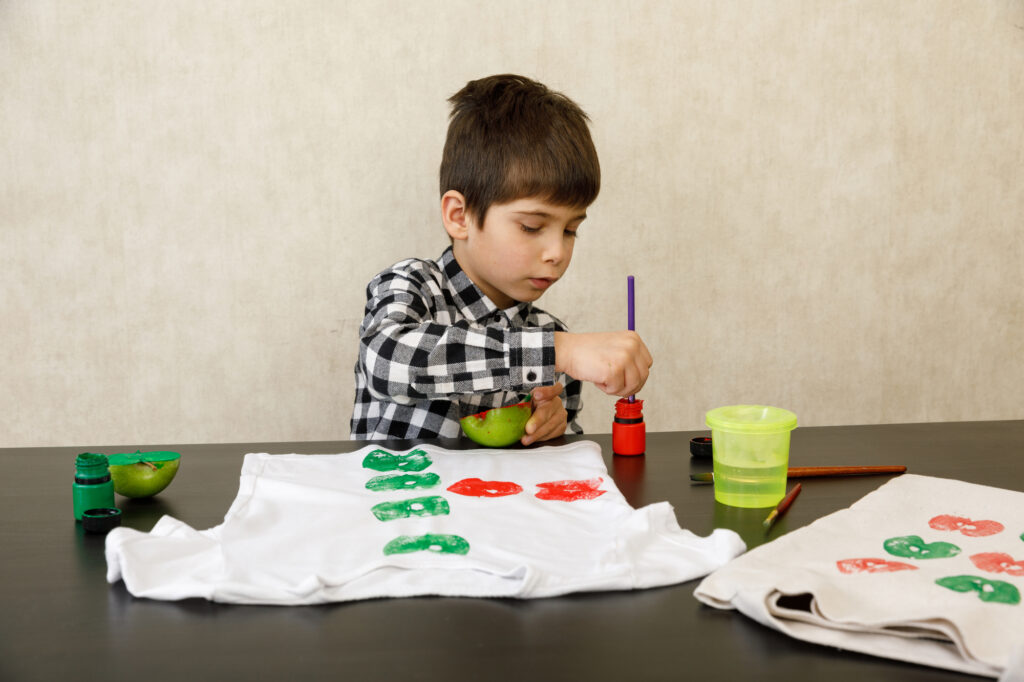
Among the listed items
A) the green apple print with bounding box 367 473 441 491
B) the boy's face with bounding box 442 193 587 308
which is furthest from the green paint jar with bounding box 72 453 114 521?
the boy's face with bounding box 442 193 587 308

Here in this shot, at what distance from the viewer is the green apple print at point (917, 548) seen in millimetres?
703

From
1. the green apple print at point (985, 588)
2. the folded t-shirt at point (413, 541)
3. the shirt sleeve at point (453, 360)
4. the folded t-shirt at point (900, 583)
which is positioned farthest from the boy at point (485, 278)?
the green apple print at point (985, 588)

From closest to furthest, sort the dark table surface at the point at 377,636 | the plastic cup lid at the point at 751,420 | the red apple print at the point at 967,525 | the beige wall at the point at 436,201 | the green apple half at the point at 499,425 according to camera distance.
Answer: the dark table surface at the point at 377,636 < the red apple print at the point at 967,525 < the plastic cup lid at the point at 751,420 < the green apple half at the point at 499,425 < the beige wall at the point at 436,201

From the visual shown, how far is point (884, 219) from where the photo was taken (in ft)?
7.20

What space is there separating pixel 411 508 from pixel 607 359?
330mm

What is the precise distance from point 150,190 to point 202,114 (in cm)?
21

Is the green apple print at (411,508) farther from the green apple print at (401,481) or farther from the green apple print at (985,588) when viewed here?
the green apple print at (985,588)

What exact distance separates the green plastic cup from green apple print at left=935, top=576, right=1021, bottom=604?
24 cm

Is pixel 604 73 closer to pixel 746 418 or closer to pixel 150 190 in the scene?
pixel 150 190

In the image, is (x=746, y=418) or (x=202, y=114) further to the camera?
(x=202, y=114)

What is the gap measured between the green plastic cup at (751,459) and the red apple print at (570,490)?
13 centimetres

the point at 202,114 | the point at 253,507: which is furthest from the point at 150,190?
the point at 253,507

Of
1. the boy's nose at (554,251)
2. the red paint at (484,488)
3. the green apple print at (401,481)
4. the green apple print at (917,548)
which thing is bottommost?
the green apple print at (917,548)

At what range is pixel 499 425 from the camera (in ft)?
3.72
